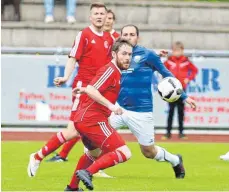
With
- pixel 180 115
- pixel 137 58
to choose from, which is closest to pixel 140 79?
pixel 137 58

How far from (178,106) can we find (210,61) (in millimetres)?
1844

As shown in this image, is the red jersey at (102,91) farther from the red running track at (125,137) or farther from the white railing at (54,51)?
the white railing at (54,51)

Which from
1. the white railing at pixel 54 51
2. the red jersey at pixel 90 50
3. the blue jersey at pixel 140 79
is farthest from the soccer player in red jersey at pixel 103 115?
the white railing at pixel 54 51

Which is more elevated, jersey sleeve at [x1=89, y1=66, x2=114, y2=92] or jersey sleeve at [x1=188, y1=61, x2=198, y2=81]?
jersey sleeve at [x1=89, y1=66, x2=114, y2=92]

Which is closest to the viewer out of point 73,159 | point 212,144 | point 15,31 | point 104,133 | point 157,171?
point 104,133

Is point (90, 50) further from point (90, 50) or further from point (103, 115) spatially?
point (103, 115)

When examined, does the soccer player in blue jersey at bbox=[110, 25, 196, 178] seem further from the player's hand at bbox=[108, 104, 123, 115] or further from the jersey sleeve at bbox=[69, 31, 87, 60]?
the player's hand at bbox=[108, 104, 123, 115]

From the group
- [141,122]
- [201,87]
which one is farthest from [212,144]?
[141,122]

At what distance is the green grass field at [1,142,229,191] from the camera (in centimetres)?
1143

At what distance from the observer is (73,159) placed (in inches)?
608

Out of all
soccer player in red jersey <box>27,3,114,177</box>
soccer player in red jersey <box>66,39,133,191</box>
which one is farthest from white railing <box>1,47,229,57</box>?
soccer player in red jersey <box>66,39,133,191</box>

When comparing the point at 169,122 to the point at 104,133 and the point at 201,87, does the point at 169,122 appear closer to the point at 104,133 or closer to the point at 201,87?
the point at 201,87

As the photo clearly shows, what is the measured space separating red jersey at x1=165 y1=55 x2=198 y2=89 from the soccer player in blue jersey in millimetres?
7380

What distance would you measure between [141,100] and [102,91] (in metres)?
2.22
